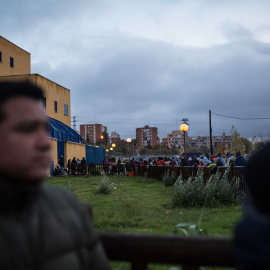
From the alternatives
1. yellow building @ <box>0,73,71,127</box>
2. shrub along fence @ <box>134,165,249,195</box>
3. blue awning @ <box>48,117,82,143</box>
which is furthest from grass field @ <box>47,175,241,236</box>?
yellow building @ <box>0,73,71,127</box>

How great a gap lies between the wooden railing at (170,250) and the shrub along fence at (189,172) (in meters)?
7.89

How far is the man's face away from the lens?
3.87 ft

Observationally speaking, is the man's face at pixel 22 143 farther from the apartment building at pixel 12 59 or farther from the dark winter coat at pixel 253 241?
the apartment building at pixel 12 59

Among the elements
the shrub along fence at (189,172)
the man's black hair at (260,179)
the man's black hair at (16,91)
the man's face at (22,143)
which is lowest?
the shrub along fence at (189,172)

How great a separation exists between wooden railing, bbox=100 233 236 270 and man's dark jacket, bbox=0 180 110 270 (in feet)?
1.24

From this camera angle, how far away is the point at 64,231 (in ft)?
4.20

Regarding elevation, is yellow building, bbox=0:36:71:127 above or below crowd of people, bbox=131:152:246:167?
above

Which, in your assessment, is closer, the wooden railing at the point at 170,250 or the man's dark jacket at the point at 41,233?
the man's dark jacket at the point at 41,233

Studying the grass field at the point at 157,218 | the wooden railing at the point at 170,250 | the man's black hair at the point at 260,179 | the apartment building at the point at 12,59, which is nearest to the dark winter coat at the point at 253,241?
the man's black hair at the point at 260,179

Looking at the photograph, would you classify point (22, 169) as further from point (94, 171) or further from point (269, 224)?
point (94, 171)

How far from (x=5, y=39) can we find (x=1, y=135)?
3385cm

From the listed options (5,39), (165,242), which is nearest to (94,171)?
(5,39)

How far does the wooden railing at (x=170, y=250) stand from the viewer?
1.67 meters

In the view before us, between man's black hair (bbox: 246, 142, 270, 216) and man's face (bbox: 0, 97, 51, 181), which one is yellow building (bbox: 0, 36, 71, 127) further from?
man's black hair (bbox: 246, 142, 270, 216)
